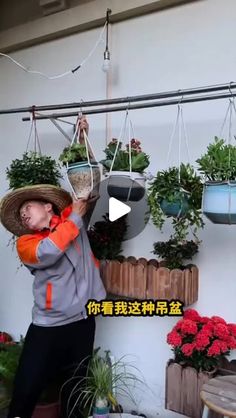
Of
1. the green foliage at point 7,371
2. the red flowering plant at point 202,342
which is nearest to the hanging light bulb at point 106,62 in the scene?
the red flowering plant at point 202,342

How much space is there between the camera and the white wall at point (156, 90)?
2.05 m

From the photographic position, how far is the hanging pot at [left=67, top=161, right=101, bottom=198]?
1.77 metres

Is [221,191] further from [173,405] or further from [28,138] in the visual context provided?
[28,138]

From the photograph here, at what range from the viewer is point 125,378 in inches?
90.9

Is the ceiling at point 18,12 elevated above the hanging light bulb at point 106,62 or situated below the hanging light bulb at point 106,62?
above

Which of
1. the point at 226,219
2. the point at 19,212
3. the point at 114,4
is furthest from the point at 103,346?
the point at 114,4

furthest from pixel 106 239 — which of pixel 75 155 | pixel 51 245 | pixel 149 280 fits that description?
pixel 75 155

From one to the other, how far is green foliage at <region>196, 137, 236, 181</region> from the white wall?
554mm

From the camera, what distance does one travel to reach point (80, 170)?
177 cm

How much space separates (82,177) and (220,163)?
58 cm

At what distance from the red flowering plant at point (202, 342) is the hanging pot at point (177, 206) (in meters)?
0.50

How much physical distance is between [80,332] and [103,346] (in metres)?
0.52

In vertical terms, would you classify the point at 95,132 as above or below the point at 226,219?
above

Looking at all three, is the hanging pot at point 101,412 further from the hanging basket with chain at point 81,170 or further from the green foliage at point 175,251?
the hanging basket with chain at point 81,170
